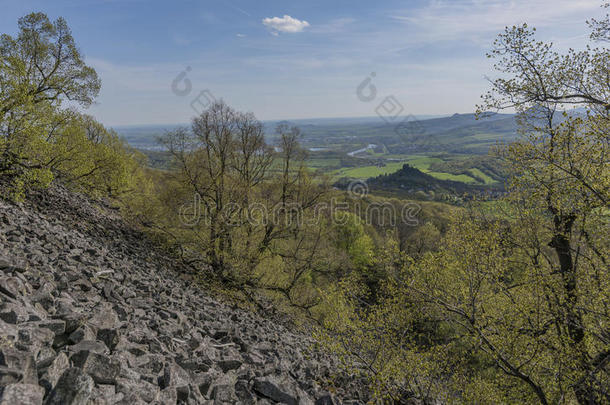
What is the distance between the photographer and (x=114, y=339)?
573 centimetres

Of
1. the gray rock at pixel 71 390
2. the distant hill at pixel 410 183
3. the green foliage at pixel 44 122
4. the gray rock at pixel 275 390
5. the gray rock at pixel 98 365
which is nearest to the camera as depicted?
the gray rock at pixel 71 390

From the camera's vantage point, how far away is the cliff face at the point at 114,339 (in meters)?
4.12

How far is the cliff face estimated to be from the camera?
4.12 m

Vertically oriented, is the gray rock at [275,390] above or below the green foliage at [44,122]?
below

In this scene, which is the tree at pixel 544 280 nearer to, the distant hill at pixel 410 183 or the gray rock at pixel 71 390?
the gray rock at pixel 71 390

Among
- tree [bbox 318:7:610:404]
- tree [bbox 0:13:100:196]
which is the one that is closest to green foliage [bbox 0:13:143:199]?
tree [bbox 0:13:100:196]

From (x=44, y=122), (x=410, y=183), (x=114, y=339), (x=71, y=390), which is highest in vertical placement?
(x=44, y=122)

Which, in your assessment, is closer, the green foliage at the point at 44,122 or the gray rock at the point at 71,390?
the gray rock at the point at 71,390

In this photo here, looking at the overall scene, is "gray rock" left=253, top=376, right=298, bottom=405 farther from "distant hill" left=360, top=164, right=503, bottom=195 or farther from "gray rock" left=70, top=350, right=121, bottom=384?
"distant hill" left=360, top=164, right=503, bottom=195

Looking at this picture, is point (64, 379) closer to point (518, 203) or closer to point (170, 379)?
point (170, 379)

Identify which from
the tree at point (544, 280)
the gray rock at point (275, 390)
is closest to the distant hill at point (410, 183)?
the tree at point (544, 280)

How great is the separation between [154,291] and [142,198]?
10910 mm

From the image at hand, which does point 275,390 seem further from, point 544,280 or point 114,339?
point 544,280

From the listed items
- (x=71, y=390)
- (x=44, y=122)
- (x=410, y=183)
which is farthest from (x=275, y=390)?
(x=410, y=183)
